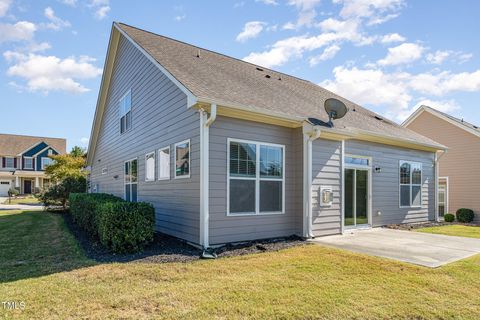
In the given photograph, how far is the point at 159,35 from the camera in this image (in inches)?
452

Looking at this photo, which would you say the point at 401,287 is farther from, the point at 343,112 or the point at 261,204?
the point at 343,112

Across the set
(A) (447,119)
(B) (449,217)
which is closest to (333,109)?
(B) (449,217)

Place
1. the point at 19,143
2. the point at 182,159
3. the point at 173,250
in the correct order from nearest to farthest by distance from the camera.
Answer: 1. the point at 173,250
2. the point at 182,159
3. the point at 19,143

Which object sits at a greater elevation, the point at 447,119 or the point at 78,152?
the point at 447,119

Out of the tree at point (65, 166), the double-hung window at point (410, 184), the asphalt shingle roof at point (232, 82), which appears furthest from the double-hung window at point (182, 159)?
the tree at point (65, 166)

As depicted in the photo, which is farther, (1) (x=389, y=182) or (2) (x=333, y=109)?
(1) (x=389, y=182)

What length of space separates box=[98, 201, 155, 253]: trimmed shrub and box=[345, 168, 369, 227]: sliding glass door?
574 centimetres

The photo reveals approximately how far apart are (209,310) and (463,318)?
9.20 feet

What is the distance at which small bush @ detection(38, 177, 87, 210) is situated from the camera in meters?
17.2

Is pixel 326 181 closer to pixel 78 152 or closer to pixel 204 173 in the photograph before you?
pixel 204 173

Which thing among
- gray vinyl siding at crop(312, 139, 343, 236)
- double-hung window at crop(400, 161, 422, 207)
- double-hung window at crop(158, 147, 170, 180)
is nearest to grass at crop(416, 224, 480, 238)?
Answer: double-hung window at crop(400, 161, 422, 207)

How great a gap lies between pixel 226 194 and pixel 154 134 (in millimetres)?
3793

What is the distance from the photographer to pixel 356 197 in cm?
959

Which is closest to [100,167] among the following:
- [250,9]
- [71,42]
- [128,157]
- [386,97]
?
[128,157]
